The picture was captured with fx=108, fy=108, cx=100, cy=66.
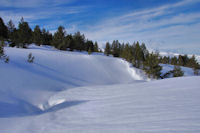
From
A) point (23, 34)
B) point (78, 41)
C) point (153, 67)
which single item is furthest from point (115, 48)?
Answer: point (23, 34)

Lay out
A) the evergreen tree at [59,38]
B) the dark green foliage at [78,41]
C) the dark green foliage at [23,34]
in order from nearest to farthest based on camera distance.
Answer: the dark green foliage at [23,34]
the evergreen tree at [59,38]
the dark green foliage at [78,41]

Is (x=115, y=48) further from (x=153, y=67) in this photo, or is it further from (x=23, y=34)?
(x=23, y=34)

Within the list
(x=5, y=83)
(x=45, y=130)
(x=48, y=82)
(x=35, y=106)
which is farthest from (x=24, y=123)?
(x=48, y=82)

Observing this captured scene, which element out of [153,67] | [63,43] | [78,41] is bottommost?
[153,67]

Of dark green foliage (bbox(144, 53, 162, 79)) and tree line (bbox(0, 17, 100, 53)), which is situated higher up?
tree line (bbox(0, 17, 100, 53))

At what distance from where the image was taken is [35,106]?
585cm

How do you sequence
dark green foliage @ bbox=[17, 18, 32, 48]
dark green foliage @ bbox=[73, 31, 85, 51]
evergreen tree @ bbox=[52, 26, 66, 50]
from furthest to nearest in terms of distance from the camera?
dark green foliage @ bbox=[73, 31, 85, 51] < evergreen tree @ bbox=[52, 26, 66, 50] < dark green foliage @ bbox=[17, 18, 32, 48]

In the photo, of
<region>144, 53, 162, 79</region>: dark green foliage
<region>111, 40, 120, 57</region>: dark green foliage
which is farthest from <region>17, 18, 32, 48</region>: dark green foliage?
<region>111, 40, 120, 57</region>: dark green foliage

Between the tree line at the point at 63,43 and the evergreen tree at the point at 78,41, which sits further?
the evergreen tree at the point at 78,41

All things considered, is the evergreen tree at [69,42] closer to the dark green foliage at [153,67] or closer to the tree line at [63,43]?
the tree line at [63,43]

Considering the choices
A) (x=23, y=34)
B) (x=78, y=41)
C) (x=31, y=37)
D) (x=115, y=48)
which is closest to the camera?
(x=23, y=34)

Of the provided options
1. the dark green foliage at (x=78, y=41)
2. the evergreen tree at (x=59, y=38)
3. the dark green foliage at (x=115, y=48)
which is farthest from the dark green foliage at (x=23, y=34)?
the dark green foliage at (x=115, y=48)

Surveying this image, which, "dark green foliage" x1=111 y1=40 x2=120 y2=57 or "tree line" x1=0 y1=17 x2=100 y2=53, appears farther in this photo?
"dark green foliage" x1=111 y1=40 x2=120 y2=57

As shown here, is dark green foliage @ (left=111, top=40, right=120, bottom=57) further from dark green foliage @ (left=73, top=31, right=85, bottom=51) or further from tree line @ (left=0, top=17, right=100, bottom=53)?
dark green foliage @ (left=73, top=31, right=85, bottom=51)
